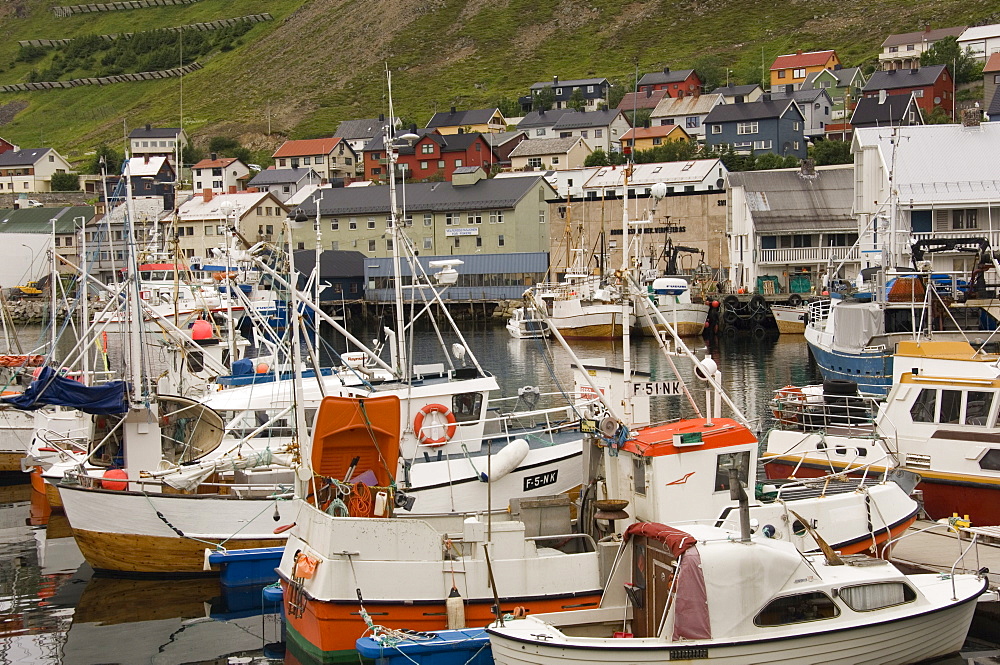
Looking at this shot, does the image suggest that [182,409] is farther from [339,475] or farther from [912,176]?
[912,176]

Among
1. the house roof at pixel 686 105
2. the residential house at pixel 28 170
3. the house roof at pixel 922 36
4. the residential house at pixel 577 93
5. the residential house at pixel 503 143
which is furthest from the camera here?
the residential house at pixel 577 93

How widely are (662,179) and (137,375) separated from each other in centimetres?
7281

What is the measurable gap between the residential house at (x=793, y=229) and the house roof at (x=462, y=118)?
Answer: 62.4 m

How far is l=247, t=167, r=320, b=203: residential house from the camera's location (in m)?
114

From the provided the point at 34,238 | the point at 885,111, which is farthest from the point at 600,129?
the point at 34,238

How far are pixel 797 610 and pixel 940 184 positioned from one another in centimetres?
4505

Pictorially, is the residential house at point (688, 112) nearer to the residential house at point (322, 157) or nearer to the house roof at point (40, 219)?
the residential house at point (322, 157)

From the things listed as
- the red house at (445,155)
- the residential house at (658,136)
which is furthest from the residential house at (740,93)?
the red house at (445,155)

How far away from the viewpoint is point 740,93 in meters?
124

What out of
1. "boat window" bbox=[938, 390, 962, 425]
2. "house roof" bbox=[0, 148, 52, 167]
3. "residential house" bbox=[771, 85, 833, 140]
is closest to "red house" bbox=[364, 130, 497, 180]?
"residential house" bbox=[771, 85, 833, 140]

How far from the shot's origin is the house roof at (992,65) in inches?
4269

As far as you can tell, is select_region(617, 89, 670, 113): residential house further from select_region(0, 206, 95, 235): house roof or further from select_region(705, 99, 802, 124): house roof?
select_region(0, 206, 95, 235): house roof

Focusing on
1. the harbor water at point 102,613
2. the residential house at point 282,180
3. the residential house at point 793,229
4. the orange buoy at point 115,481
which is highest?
the residential house at point 282,180

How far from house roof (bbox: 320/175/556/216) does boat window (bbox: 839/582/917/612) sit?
2877 inches
